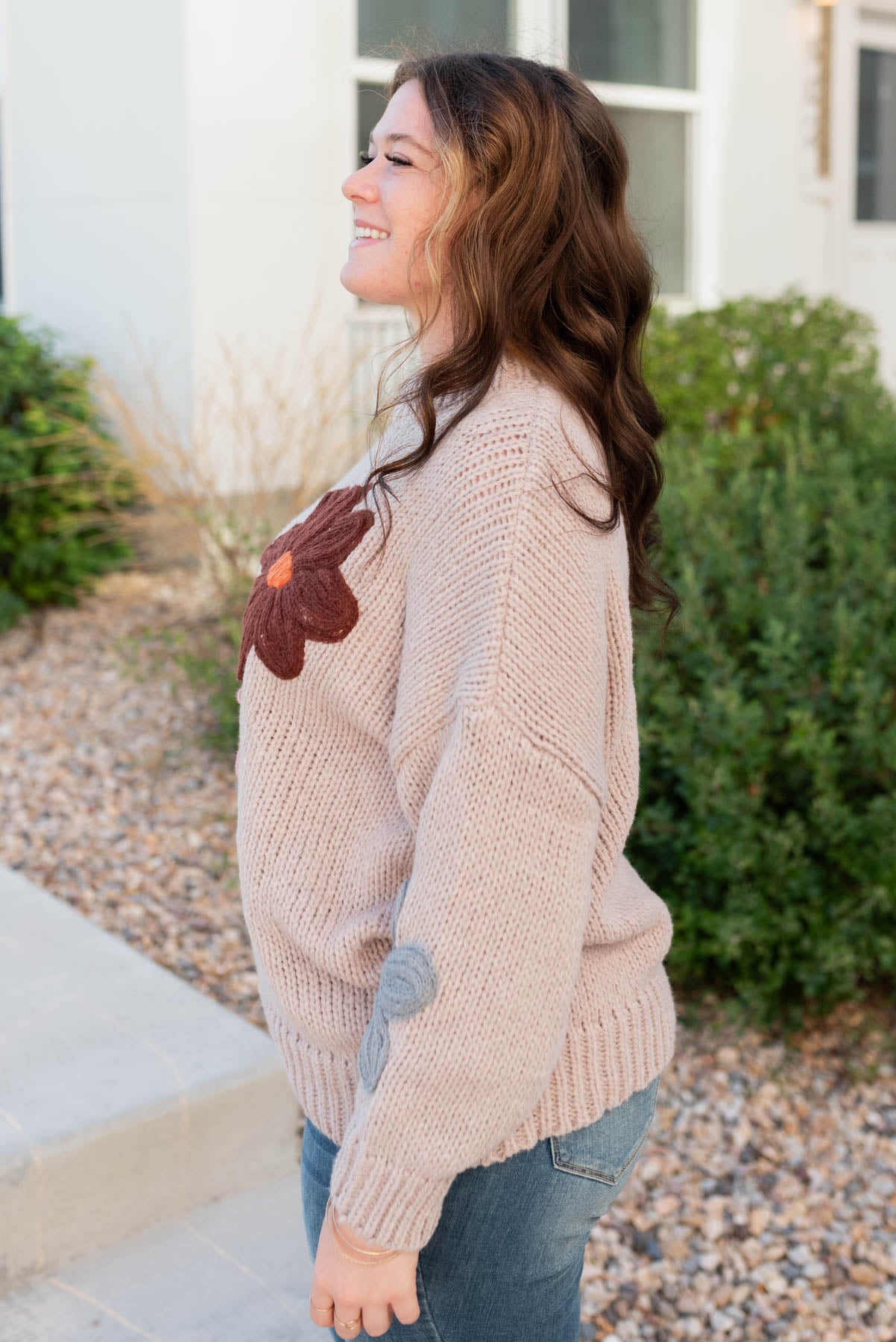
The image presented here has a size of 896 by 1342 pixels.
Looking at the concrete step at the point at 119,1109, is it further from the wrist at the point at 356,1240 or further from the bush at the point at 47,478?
the bush at the point at 47,478

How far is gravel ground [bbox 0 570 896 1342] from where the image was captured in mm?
2443

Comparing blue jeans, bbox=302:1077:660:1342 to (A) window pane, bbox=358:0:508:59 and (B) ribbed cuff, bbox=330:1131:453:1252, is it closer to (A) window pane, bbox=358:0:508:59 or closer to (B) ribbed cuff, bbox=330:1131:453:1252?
(B) ribbed cuff, bbox=330:1131:453:1252

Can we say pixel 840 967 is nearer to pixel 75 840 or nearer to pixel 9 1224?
pixel 9 1224

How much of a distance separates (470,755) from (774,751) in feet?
6.96

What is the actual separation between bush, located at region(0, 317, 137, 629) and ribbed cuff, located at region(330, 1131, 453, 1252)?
4887 millimetres

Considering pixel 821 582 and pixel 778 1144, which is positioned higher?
pixel 821 582

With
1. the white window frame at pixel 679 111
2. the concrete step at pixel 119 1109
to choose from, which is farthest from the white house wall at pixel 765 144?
the concrete step at pixel 119 1109

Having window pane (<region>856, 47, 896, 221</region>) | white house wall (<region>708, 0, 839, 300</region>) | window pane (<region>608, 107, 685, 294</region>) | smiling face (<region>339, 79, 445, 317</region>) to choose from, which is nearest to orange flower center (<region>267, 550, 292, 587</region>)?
smiling face (<region>339, 79, 445, 317</region>)

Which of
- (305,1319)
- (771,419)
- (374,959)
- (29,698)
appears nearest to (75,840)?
(29,698)

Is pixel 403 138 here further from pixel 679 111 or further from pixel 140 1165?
pixel 679 111

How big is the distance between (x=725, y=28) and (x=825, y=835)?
6.13 m

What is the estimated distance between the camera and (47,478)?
5.72 m

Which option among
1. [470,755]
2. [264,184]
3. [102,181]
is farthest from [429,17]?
[470,755]

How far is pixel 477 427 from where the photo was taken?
1.20 m
